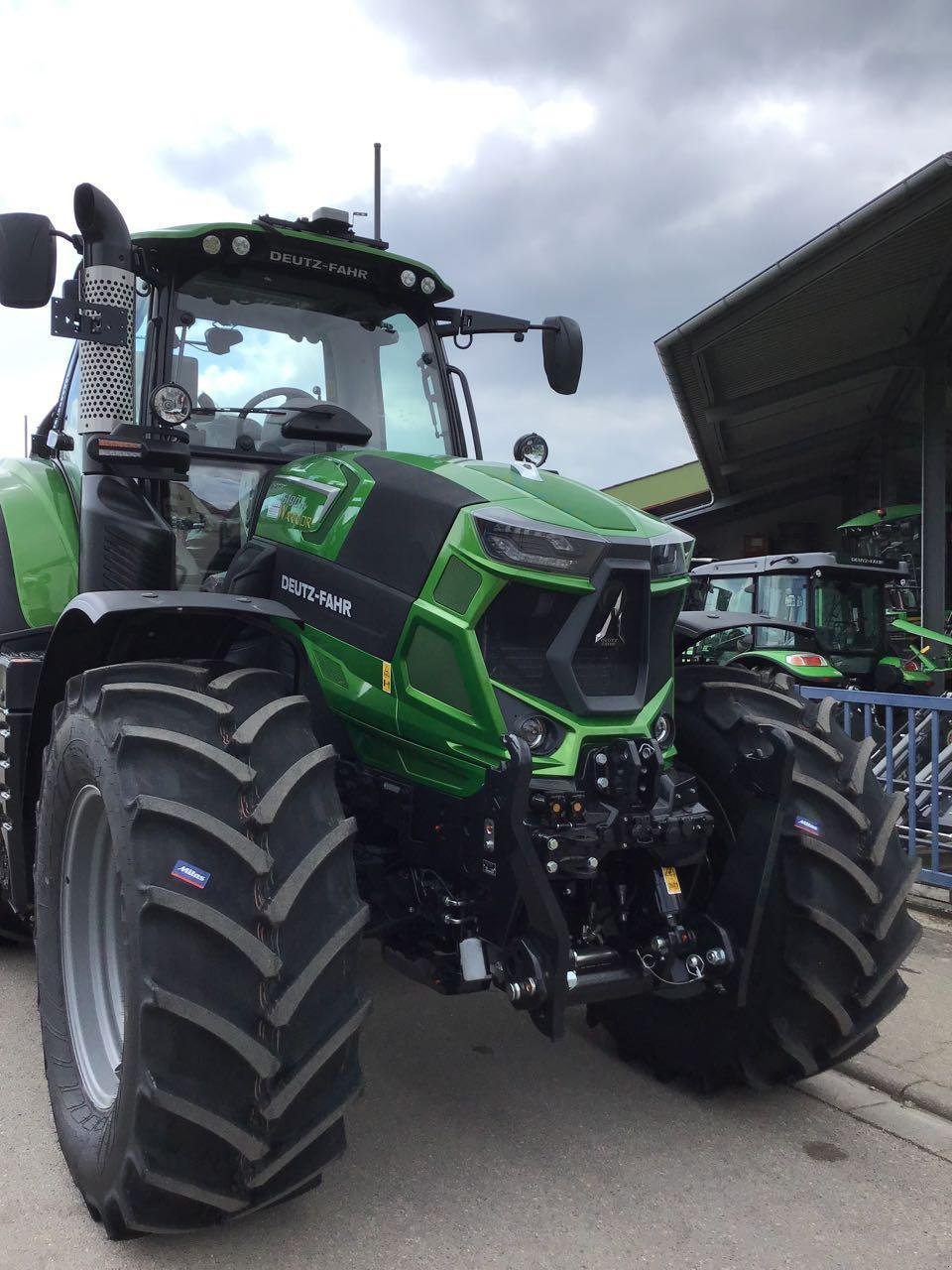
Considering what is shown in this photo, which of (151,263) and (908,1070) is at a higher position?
(151,263)

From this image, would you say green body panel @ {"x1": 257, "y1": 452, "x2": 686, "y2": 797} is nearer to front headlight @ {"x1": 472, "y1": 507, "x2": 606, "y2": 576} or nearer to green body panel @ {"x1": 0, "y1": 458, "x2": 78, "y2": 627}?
front headlight @ {"x1": 472, "y1": 507, "x2": 606, "y2": 576}

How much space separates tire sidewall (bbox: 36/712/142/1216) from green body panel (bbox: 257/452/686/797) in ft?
2.51

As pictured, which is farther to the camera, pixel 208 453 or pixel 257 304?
pixel 257 304

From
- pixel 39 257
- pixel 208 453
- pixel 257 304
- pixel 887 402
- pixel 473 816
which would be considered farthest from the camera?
pixel 887 402

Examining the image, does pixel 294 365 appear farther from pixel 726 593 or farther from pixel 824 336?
pixel 824 336

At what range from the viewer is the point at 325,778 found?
278 centimetres

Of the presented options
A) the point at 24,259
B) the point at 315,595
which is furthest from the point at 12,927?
the point at 24,259

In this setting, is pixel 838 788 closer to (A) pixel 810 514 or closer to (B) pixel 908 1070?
(B) pixel 908 1070

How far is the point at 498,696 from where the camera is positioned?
2.93 meters

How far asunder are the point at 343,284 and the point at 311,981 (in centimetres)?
277

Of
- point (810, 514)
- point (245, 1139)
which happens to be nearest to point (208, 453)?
point (245, 1139)

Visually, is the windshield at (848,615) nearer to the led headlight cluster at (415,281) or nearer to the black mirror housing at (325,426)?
the led headlight cluster at (415,281)

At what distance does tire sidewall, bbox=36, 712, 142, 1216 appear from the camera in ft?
8.29

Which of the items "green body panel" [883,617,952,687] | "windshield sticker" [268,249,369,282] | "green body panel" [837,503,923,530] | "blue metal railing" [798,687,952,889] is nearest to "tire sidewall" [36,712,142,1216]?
"windshield sticker" [268,249,369,282]
